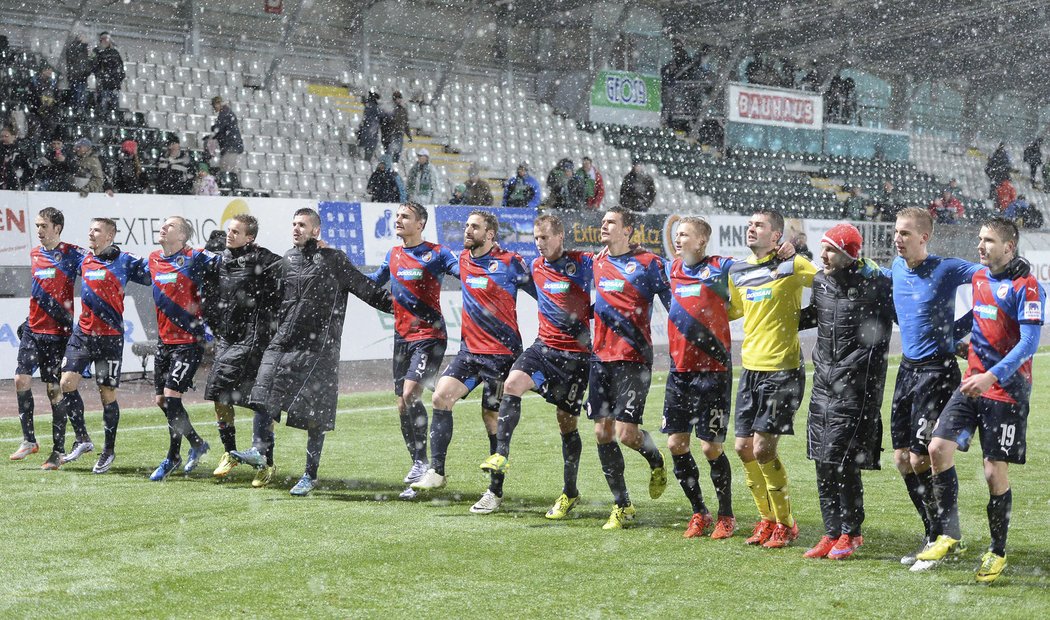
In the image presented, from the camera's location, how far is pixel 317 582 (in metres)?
5.77

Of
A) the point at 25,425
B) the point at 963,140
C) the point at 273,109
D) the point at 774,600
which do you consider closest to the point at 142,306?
the point at 25,425

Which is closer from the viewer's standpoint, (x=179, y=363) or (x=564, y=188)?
(x=179, y=363)

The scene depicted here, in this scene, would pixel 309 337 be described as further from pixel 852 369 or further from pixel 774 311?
pixel 852 369

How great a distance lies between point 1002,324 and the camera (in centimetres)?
580

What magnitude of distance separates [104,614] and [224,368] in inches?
149

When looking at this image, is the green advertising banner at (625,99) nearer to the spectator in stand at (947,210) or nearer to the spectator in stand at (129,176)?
the spectator in stand at (947,210)

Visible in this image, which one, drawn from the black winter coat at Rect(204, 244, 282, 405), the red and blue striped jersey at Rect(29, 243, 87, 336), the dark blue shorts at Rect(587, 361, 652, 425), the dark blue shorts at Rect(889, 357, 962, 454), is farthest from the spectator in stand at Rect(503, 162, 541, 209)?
the dark blue shorts at Rect(889, 357, 962, 454)

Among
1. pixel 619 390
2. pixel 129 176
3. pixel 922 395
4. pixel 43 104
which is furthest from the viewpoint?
pixel 43 104

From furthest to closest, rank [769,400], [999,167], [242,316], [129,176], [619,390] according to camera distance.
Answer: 1. [999,167]
2. [129,176]
3. [242,316]
4. [619,390]
5. [769,400]

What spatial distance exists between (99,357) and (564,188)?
14.0m

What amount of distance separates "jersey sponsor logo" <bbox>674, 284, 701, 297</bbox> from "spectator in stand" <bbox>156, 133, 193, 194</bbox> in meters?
12.6

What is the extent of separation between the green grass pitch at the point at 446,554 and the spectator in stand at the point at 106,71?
37.4 feet

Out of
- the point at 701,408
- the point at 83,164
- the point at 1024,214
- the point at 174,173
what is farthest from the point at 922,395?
the point at 1024,214

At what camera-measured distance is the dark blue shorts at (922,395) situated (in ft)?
19.8
